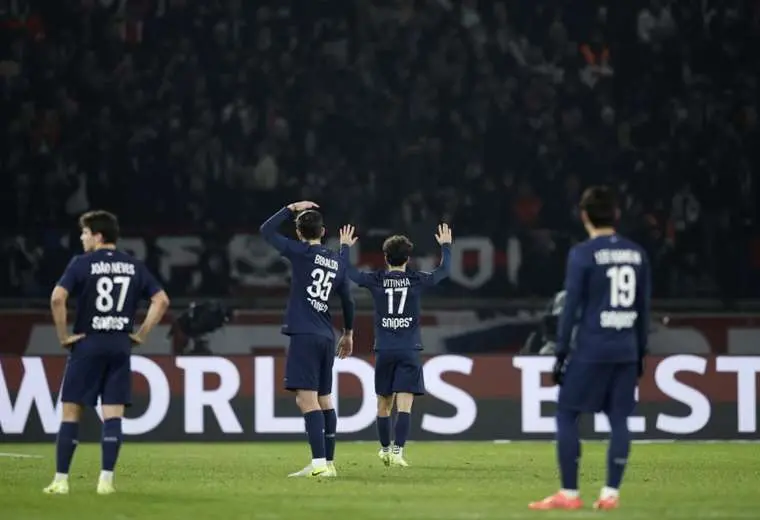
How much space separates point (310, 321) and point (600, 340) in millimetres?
3477

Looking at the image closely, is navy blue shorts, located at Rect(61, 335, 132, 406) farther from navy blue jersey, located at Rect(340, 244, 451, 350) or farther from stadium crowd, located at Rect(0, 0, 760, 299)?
stadium crowd, located at Rect(0, 0, 760, 299)

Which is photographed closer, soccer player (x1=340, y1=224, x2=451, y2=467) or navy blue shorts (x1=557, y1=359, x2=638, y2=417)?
navy blue shorts (x1=557, y1=359, x2=638, y2=417)

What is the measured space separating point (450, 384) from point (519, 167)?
6878mm

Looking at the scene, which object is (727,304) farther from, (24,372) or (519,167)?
(24,372)

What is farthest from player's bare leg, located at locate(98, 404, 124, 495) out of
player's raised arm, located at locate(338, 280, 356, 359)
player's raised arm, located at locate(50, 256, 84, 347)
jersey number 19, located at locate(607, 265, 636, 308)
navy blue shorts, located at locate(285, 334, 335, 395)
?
jersey number 19, located at locate(607, 265, 636, 308)

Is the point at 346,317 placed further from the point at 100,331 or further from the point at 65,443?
the point at 65,443

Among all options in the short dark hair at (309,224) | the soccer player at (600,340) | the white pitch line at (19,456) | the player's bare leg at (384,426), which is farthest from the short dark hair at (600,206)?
the white pitch line at (19,456)

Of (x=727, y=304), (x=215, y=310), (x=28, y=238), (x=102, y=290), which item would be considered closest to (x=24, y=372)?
(x=215, y=310)

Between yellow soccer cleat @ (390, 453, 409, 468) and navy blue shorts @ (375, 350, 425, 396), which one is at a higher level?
navy blue shorts @ (375, 350, 425, 396)

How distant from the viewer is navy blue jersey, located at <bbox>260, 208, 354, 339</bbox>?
11797 millimetres

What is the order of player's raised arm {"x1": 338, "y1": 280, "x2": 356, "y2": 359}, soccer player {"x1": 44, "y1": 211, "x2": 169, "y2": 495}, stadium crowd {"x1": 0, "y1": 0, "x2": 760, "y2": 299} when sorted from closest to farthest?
soccer player {"x1": 44, "y1": 211, "x2": 169, "y2": 495}, player's raised arm {"x1": 338, "y1": 280, "x2": 356, "y2": 359}, stadium crowd {"x1": 0, "y1": 0, "x2": 760, "y2": 299}

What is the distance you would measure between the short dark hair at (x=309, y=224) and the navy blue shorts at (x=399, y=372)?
1.80 meters

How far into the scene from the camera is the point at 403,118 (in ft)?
78.3

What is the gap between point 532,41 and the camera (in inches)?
966
